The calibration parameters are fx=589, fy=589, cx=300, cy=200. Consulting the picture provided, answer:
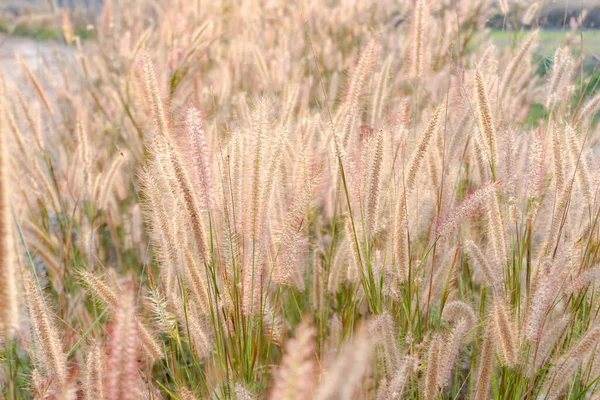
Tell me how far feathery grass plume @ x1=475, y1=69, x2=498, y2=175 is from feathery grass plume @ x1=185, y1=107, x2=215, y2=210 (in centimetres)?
59

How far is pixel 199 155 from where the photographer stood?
1068 mm

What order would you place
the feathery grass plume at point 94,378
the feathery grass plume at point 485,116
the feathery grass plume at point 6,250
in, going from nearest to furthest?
1. the feathery grass plume at point 6,250
2. the feathery grass plume at point 94,378
3. the feathery grass plume at point 485,116

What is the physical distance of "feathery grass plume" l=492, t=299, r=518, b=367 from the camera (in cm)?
103

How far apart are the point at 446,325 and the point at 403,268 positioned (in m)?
0.34

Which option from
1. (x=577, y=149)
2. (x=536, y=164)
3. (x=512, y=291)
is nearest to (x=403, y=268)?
(x=512, y=291)

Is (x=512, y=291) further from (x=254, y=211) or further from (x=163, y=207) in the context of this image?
(x=163, y=207)

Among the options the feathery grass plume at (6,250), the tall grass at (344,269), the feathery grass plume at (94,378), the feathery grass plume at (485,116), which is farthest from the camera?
the feathery grass plume at (485,116)

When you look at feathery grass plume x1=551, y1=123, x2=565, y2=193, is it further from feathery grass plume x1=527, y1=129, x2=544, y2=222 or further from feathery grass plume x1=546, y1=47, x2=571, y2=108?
feathery grass plume x1=546, y1=47, x2=571, y2=108

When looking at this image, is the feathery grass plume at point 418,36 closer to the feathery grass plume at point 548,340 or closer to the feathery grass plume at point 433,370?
the feathery grass plume at point 548,340

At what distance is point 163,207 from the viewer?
1.11 meters

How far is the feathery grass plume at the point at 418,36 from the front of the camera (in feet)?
5.34

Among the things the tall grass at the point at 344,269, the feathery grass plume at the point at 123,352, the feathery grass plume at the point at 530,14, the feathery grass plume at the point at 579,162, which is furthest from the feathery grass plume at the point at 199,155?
the feathery grass plume at the point at 530,14

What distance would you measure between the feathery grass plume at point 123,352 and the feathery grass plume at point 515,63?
141 centimetres

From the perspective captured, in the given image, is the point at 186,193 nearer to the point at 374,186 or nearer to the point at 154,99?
the point at 154,99
